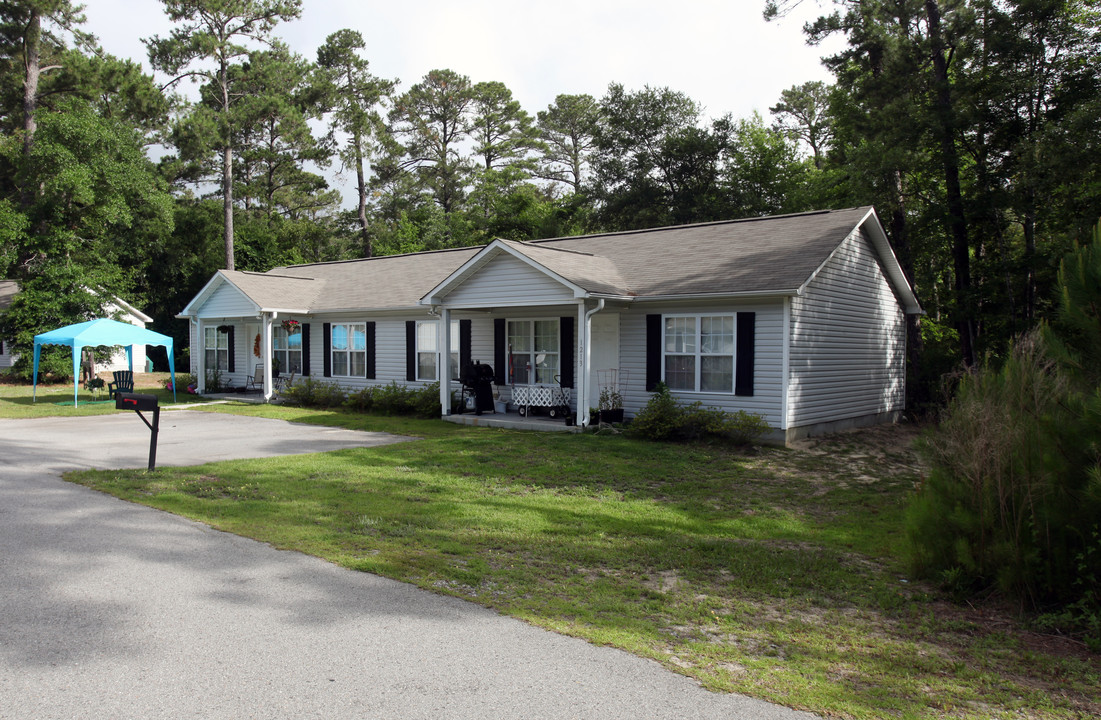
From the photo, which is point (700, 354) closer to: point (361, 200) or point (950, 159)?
point (950, 159)

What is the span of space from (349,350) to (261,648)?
17557 mm

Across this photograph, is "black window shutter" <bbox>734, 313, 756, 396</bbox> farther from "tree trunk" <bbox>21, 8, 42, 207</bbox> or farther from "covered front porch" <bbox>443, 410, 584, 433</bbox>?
"tree trunk" <bbox>21, 8, 42, 207</bbox>

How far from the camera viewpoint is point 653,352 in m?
14.9

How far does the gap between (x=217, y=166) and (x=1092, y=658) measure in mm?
44021

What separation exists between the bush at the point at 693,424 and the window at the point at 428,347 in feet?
21.7

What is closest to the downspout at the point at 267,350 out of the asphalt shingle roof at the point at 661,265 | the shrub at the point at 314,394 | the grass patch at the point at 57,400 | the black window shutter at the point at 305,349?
the asphalt shingle roof at the point at 661,265

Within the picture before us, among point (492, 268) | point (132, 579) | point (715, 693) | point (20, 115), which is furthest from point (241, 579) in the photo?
point (20, 115)

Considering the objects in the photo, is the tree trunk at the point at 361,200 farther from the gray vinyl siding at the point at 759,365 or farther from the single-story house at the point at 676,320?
the gray vinyl siding at the point at 759,365

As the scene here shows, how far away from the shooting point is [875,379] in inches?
663

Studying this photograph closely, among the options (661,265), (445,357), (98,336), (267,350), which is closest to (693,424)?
(661,265)

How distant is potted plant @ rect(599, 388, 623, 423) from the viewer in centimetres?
1491

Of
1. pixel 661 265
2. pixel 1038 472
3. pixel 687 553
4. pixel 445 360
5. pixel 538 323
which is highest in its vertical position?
pixel 661 265

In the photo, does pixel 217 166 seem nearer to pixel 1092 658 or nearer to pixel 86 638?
pixel 86 638

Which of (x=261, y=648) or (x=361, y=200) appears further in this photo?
(x=361, y=200)
